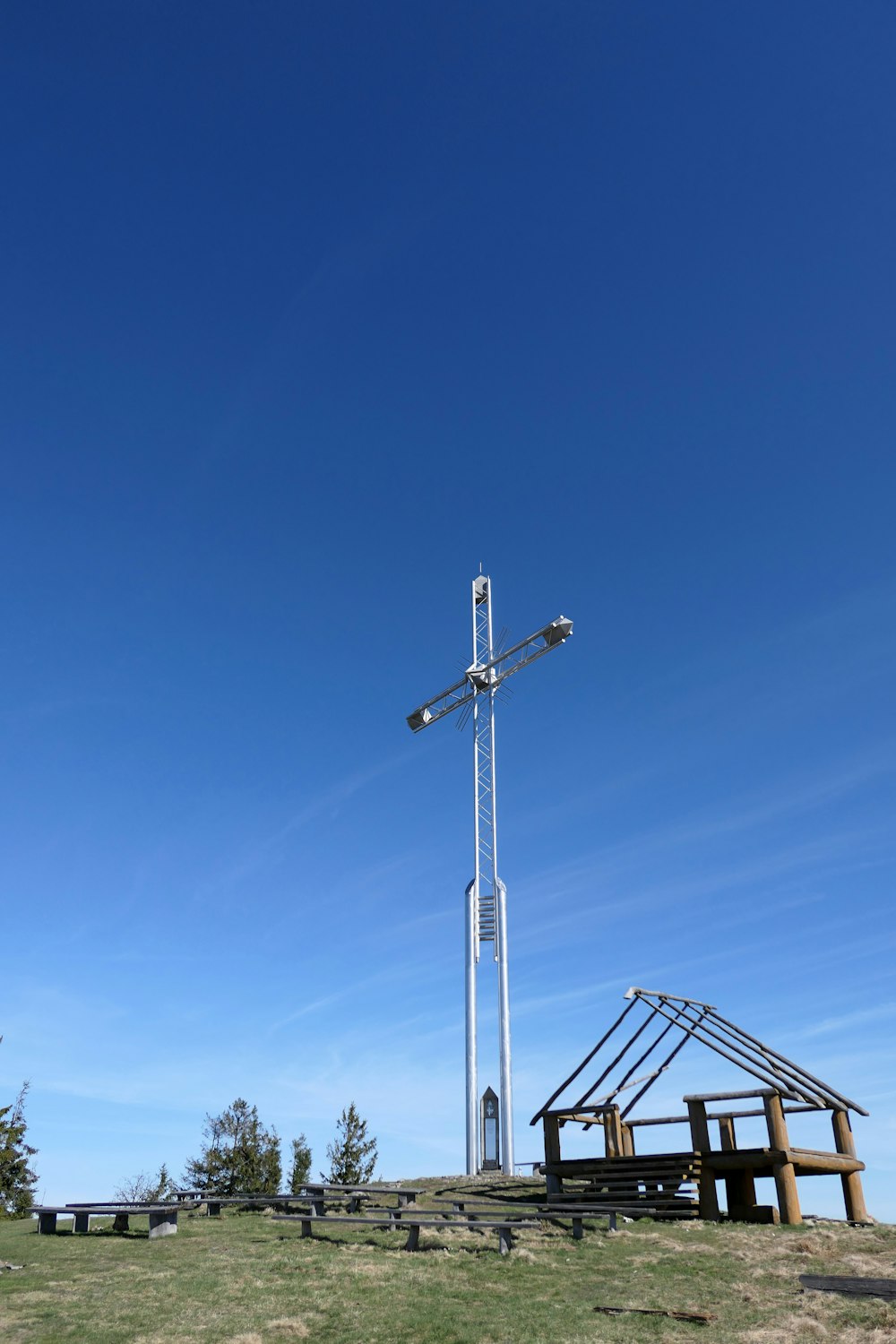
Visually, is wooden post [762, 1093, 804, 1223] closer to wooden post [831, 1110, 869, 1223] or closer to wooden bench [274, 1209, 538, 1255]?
wooden post [831, 1110, 869, 1223]

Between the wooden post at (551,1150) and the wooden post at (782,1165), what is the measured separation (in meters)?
5.82

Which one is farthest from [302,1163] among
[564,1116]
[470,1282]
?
[470,1282]

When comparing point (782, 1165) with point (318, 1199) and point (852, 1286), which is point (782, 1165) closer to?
point (852, 1286)

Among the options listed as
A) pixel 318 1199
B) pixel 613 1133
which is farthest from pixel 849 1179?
pixel 318 1199

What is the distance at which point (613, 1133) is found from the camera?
2661 cm

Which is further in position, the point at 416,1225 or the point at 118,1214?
the point at 118,1214

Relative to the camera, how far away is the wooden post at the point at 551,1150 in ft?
81.5

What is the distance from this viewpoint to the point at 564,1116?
2597 centimetres

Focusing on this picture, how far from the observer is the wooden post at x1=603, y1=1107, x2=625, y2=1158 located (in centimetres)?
2650

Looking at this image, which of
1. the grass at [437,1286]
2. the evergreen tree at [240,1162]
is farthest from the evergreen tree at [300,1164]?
the grass at [437,1286]

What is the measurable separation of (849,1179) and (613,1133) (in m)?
6.14

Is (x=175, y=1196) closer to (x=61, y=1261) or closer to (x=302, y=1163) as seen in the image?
(x=61, y=1261)

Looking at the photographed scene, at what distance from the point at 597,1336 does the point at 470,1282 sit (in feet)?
13.4

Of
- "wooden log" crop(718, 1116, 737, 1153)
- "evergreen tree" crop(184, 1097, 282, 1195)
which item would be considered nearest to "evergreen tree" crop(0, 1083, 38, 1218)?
"evergreen tree" crop(184, 1097, 282, 1195)
